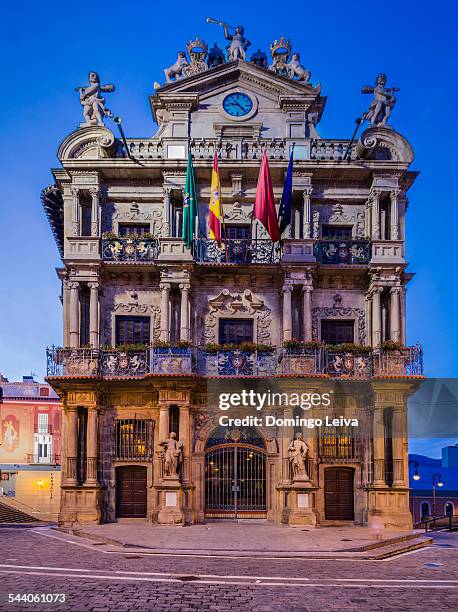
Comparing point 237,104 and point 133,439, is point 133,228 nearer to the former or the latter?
point 237,104

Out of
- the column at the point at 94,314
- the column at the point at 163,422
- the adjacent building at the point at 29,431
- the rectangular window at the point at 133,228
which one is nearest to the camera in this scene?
the column at the point at 163,422

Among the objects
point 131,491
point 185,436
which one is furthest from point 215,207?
point 131,491

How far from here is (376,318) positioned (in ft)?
93.5

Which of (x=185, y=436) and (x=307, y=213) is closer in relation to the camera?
(x=185, y=436)

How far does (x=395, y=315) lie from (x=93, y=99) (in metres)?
15.3

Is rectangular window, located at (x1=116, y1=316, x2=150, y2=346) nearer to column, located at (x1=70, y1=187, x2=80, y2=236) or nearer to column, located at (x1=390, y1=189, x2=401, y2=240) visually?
column, located at (x1=70, y1=187, x2=80, y2=236)

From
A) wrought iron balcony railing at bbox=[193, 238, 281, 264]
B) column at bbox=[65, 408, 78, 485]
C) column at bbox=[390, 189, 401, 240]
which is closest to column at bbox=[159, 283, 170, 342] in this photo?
wrought iron balcony railing at bbox=[193, 238, 281, 264]

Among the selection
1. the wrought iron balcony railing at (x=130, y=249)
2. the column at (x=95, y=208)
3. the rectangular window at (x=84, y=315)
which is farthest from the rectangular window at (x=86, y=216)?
the rectangular window at (x=84, y=315)

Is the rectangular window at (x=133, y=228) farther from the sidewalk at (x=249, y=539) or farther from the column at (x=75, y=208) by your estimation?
the sidewalk at (x=249, y=539)

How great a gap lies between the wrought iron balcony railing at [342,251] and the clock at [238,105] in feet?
21.8

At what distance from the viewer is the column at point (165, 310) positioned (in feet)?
92.8

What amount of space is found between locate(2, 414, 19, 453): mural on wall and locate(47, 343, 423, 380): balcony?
121 feet

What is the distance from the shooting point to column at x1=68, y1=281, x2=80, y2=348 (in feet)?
92.9

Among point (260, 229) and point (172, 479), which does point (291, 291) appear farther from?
point (172, 479)
